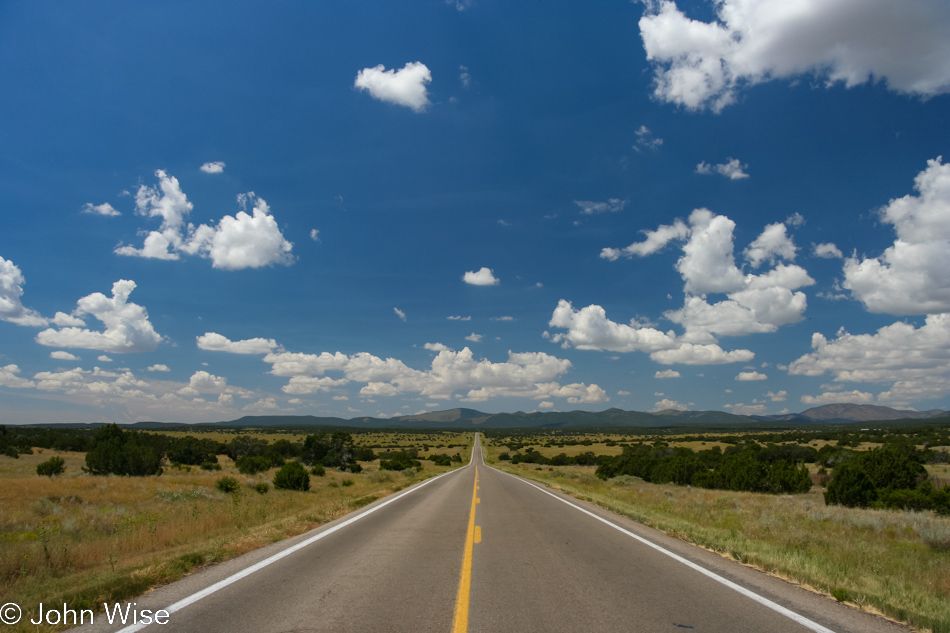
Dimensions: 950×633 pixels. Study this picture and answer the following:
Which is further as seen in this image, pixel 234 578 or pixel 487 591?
pixel 234 578

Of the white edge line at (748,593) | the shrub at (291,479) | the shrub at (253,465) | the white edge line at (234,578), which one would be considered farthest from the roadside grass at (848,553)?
the shrub at (253,465)

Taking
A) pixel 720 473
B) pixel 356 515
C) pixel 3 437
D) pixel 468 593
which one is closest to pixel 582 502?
pixel 356 515

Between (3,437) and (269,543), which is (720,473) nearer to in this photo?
(269,543)

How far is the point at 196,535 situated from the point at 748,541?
1273 centimetres

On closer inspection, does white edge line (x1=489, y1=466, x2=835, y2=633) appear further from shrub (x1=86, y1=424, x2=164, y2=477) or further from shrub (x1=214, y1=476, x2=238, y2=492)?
shrub (x1=86, y1=424, x2=164, y2=477)

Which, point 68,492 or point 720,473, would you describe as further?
→ point 720,473

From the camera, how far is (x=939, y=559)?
32.5 feet

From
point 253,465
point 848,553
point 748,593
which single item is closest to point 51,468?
point 253,465
